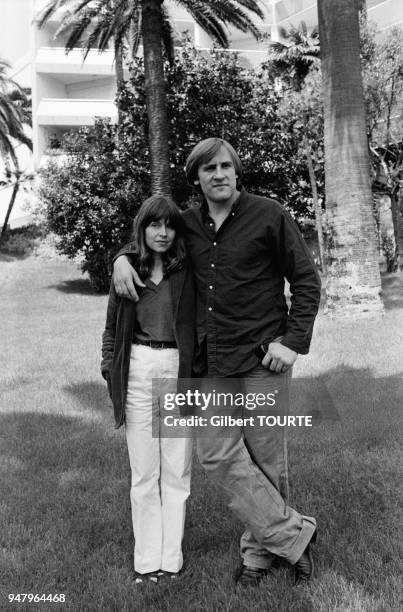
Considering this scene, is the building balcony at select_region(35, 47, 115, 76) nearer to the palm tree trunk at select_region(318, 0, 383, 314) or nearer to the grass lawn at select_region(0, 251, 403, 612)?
the palm tree trunk at select_region(318, 0, 383, 314)

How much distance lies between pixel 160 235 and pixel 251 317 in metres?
0.59

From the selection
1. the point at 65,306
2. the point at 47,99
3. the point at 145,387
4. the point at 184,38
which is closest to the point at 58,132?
the point at 47,99

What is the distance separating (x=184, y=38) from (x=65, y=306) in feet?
35.4

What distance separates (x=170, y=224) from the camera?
300 centimetres

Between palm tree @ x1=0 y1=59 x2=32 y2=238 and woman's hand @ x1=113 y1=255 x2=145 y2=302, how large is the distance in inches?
1447

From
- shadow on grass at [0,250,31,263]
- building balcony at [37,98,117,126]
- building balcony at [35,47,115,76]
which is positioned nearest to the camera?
shadow on grass at [0,250,31,263]

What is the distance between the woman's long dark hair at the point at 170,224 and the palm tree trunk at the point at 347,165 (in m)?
8.02

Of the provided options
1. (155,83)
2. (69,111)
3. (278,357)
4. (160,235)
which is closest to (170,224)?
(160,235)

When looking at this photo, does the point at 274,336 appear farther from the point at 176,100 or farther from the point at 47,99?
the point at 47,99

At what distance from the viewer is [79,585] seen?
3107 mm

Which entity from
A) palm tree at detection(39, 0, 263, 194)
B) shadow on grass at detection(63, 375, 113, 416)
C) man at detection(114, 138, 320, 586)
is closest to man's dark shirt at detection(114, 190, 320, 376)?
man at detection(114, 138, 320, 586)

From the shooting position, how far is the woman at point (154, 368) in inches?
118

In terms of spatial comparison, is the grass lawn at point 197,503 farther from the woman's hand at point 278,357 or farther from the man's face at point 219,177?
the man's face at point 219,177

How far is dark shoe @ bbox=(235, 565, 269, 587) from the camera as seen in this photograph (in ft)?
9.75
